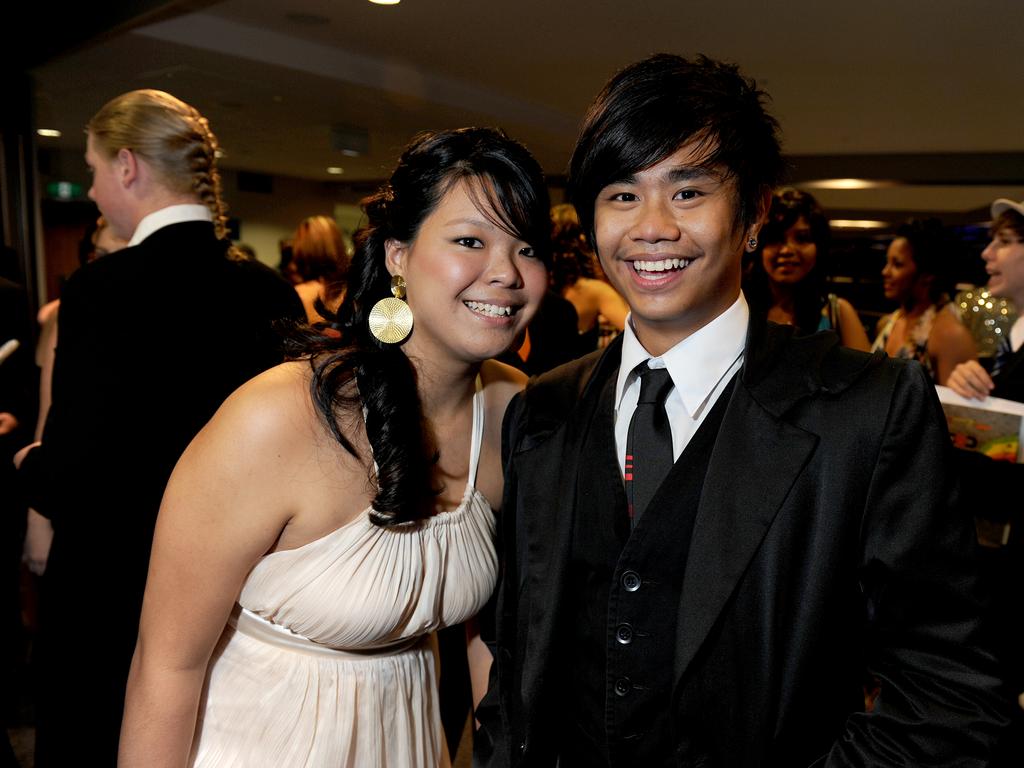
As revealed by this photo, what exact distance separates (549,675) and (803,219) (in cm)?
224

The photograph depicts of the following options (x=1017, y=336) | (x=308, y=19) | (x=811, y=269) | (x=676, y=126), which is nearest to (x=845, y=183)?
(x=308, y=19)

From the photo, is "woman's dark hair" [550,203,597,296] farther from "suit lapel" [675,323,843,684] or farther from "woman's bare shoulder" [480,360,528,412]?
"suit lapel" [675,323,843,684]

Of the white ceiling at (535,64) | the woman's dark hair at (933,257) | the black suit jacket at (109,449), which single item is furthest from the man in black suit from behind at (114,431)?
the woman's dark hair at (933,257)

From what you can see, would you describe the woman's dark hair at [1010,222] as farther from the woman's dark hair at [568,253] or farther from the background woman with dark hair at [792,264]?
the woman's dark hair at [568,253]

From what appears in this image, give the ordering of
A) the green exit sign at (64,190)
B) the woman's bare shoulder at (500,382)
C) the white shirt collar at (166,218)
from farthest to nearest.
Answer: the green exit sign at (64,190) < the white shirt collar at (166,218) < the woman's bare shoulder at (500,382)

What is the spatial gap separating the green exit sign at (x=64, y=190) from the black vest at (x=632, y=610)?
4.91 metres

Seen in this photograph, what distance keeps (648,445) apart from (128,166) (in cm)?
173

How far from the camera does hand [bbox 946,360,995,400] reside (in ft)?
7.33

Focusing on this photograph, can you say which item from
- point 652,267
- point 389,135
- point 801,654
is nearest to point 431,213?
point 652,267

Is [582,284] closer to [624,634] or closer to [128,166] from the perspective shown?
[128,166]

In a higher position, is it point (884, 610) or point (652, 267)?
point (652, 267)

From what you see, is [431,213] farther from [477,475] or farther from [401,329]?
[477,475]

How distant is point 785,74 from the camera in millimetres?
5641

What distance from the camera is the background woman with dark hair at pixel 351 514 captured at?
4.54 feet
